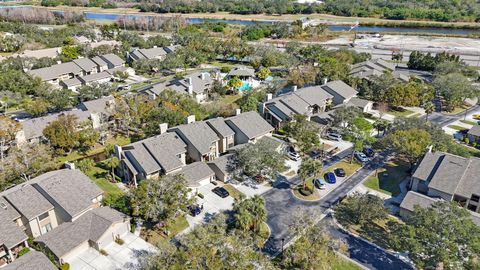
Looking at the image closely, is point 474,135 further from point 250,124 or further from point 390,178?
point 250,124

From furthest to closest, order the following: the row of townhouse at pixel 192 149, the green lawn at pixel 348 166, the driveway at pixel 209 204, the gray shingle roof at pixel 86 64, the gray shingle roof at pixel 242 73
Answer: the gray shingle roof at pixel 86 64 < the gray shingle roof at pixel 242 73 < the green lawn at pixel 348 166 < the row of townhouse at pixel 192 149 < the driveway at pixel 209 204

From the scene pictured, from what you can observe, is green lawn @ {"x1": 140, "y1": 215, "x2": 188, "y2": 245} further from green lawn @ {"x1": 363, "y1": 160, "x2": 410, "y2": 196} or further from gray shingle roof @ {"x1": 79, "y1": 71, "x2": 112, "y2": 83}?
gray shingle roof @ {"x1": 79, "y1": 71, "x2": 112, "y2": 83}

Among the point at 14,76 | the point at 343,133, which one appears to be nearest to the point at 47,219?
the point at 343,133

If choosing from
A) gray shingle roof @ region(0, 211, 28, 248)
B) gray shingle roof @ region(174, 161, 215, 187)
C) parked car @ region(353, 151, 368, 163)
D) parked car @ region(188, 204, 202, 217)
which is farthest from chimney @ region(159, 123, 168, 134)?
parked car @ region(353, 151, 368, 163)

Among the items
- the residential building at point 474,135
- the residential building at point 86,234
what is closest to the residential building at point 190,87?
the residential building at point 86,234

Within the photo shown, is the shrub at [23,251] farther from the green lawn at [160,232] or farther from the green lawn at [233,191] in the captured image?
the green lawn at [233,191]

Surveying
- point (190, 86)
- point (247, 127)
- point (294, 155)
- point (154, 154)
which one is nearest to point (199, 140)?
point (154, 154)

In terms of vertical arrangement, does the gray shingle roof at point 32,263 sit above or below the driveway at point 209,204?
above
